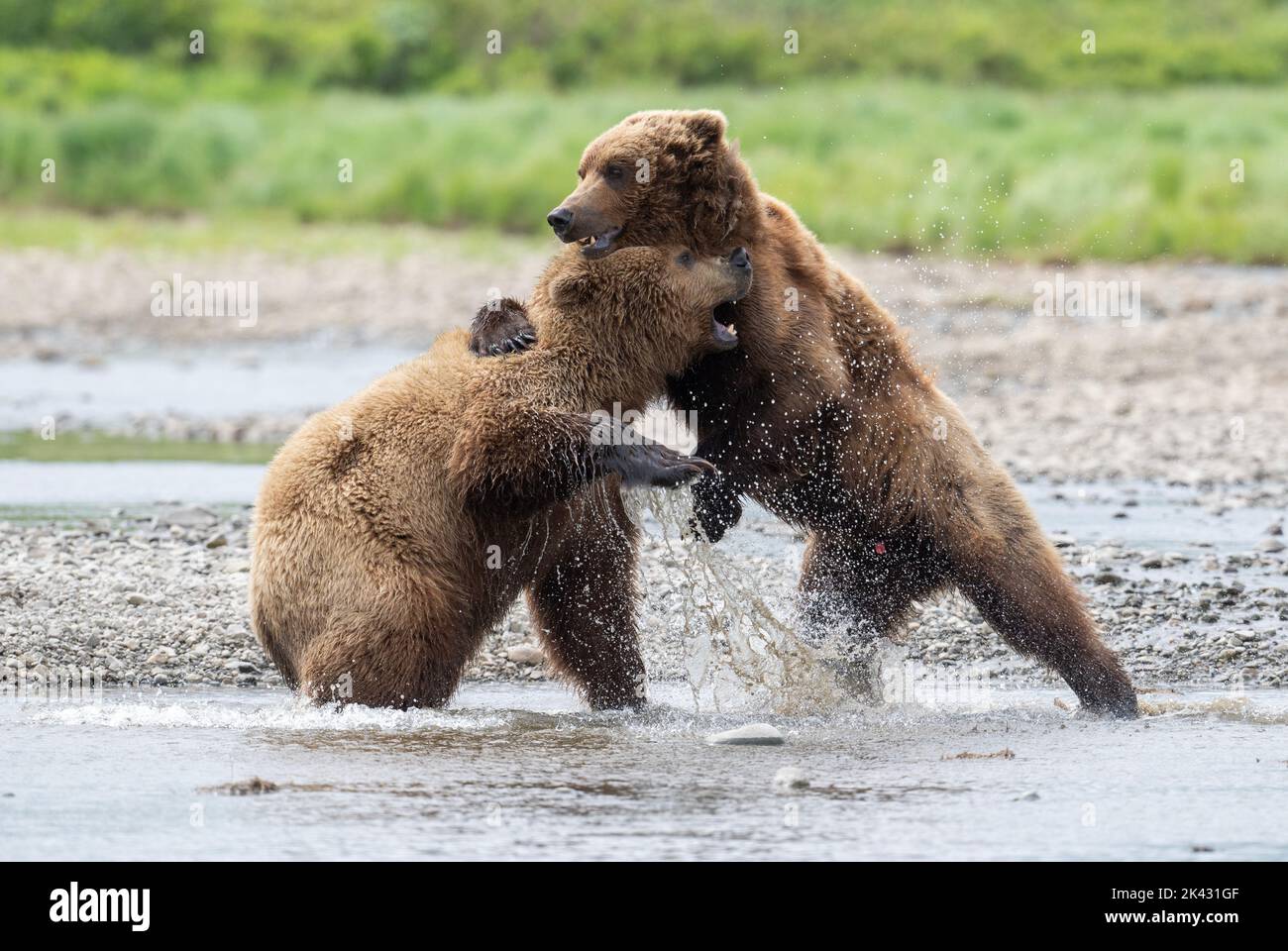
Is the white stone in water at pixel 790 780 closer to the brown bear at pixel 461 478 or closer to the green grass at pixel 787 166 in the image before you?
the brown bear at pixel 461 478

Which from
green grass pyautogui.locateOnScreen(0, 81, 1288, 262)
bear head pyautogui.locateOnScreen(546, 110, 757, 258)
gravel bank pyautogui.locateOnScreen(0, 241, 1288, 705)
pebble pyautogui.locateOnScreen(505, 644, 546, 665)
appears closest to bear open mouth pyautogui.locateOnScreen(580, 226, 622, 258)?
bear head pyautogui.locateOnScreen(546, 110, 757, 258)

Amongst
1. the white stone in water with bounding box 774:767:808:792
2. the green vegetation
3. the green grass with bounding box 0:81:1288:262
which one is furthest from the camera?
the green vegetation

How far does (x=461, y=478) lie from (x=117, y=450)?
8.26 metres

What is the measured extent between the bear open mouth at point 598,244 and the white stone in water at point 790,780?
79.0 inches

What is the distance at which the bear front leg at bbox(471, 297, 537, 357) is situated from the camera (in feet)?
23.8

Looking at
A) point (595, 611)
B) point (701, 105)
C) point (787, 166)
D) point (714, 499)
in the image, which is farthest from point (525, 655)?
point (701, 105)

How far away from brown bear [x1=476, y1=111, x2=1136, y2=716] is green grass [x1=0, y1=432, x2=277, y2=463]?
23.4 feet

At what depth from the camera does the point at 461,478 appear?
6.98 metres

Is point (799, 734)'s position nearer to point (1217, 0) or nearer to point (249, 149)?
point (249, 149)

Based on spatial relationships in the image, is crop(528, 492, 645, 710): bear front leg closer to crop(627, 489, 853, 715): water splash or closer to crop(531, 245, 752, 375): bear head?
crop(627, 489, 853, 715): water splash

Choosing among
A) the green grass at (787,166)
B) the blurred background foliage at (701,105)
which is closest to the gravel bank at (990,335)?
the green grass at (787,166)

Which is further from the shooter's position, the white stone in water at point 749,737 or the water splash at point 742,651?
the water splash at point 742,651

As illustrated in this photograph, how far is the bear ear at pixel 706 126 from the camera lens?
727cm

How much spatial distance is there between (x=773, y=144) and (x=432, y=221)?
5.46 metres
